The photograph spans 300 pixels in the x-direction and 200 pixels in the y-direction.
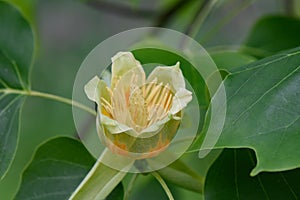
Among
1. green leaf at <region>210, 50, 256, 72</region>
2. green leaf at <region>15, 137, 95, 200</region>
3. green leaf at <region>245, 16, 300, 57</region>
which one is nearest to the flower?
green leaf at <region>15, 137, 95, 200</region>

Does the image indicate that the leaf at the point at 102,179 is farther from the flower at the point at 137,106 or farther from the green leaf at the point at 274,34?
the green leaf at the point at 274,34

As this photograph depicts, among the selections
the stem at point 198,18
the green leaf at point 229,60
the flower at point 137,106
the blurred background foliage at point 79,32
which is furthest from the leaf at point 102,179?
the stem at point 198,18

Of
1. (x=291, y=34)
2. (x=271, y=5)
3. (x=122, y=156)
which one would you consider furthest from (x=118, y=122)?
(x=271, y=5)

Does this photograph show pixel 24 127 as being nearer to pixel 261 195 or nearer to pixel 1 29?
pixel 1 29

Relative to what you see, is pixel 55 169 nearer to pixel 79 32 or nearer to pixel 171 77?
pixel 171 77

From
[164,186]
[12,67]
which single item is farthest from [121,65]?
[12,67]

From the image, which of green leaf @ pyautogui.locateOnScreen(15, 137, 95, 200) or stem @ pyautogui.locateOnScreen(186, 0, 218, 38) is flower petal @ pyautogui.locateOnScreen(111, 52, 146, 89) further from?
stem @ pyautogui.locateOnScreen(186, 0, 218, 38)

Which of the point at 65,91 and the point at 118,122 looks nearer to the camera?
the point at 118,122

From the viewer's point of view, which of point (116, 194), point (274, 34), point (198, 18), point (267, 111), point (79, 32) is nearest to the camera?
point (267, 111)
